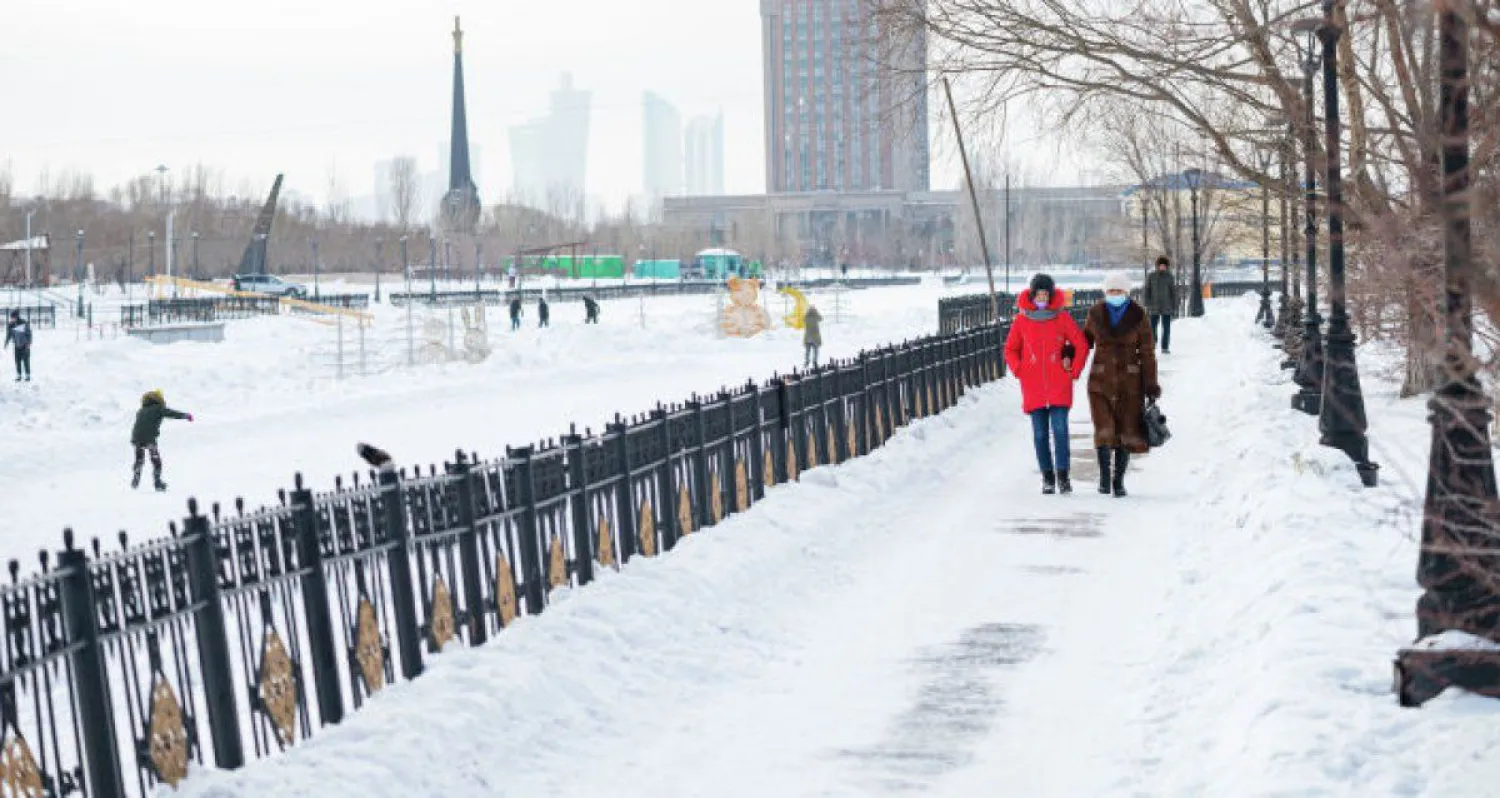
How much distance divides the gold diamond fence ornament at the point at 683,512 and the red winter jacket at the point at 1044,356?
12.9 feet

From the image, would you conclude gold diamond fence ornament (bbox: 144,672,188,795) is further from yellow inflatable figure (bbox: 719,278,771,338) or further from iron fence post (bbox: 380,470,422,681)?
yellow inflatable figure (bbox: 719,278,771,338)

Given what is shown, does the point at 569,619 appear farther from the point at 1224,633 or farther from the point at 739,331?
the point at 739,331

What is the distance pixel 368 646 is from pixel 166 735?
171 centimetres

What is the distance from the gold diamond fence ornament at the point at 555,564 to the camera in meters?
11.0

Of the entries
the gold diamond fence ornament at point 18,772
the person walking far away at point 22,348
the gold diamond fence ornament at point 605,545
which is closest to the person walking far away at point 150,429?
the gold diamond fence ornament at point 605,545

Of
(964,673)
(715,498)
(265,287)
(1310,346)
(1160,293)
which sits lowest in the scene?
(964,673)

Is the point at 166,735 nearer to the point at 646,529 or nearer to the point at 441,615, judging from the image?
the point at 441,615

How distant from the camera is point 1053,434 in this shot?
1636 centimetres

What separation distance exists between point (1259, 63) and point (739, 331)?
134 ft

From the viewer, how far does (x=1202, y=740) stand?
805 centimetres

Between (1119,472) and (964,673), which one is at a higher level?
(1119,472)

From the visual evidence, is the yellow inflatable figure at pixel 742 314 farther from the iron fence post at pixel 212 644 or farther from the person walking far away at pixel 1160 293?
the iron fence post at pixel 212 644

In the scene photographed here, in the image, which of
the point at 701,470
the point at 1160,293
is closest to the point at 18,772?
the point at 701,470

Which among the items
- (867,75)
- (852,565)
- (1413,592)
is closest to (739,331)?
(867,75)
